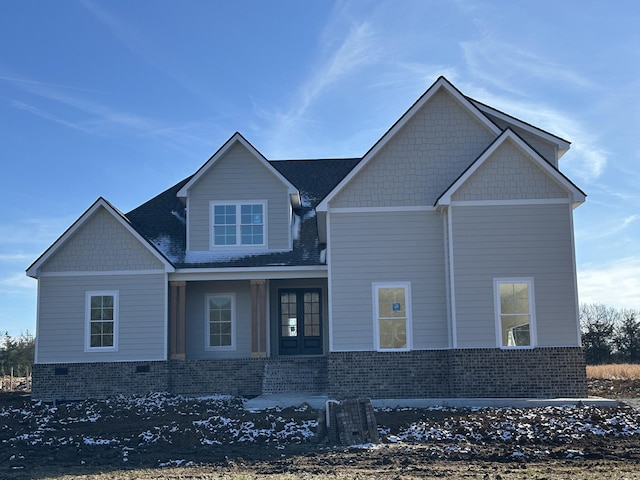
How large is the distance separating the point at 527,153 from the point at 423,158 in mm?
2578

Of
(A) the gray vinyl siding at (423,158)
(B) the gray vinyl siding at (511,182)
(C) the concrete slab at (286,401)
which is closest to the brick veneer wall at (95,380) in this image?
(C) the concrete slab at (286,401)

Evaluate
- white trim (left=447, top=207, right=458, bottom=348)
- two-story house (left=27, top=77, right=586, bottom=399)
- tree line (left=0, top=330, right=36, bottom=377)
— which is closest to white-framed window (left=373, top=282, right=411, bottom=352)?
two-story house (left=27, top=77, right=586, bottom=399)

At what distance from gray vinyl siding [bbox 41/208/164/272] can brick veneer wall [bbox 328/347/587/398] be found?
6576 mm

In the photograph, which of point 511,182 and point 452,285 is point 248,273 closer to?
point 452,285

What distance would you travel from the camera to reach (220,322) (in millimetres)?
22141

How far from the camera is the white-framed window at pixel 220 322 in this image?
2197 cm

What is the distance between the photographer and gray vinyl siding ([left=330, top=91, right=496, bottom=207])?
1823cm

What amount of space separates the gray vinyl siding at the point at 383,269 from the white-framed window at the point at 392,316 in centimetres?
13

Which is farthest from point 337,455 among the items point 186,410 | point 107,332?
point 107,332

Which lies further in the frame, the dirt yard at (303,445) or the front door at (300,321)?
the front door at (300,321)

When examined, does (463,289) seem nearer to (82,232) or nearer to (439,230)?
(439,230)

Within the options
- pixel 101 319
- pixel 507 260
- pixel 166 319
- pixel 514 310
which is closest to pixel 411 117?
pixel 507 260

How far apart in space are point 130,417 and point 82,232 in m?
6.72

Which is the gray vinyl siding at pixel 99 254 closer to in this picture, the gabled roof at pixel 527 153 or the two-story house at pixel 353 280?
the two-story house at pixel 353 280
